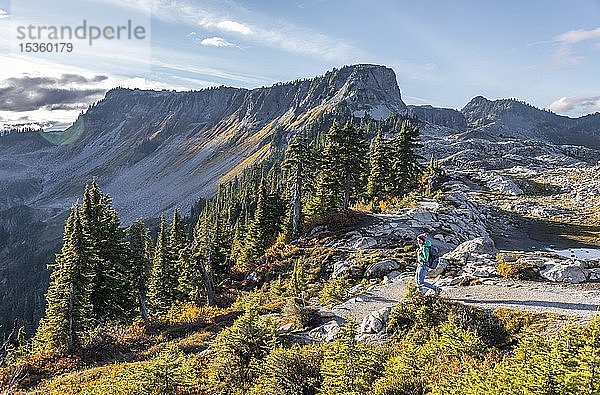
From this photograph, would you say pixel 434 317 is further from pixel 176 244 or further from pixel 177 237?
pixel 176 244

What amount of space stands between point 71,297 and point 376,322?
22364 mm

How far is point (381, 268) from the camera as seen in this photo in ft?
91.6

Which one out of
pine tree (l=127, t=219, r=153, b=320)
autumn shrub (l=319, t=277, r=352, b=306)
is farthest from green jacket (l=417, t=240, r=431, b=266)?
pine tree (l=127, t=219, r=153, b=320)

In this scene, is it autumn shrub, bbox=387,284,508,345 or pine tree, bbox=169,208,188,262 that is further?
pine tree, bbox=169,208,188,262

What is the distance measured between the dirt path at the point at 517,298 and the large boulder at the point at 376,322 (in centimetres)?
148

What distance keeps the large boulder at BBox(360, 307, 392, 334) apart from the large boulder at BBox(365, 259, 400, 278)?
10348mm

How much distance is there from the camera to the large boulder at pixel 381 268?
2759cm

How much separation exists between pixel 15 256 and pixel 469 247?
752ft

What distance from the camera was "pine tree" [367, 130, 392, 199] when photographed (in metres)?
55.1

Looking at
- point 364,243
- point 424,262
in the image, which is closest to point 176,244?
point 364,243

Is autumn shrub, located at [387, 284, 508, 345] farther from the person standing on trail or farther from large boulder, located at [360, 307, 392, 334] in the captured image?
the person standing on trail

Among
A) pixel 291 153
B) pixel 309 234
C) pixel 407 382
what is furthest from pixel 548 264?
pixel 291 153

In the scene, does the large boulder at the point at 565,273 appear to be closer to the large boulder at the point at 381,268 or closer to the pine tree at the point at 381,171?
the large boulder at the point at 381,268

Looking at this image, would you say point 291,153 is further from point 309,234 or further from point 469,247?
point 469,247
